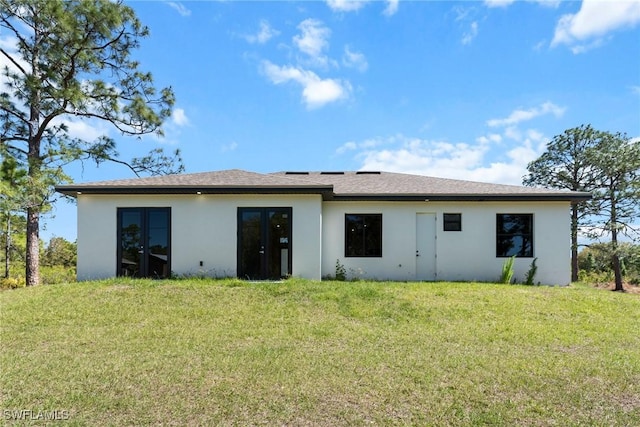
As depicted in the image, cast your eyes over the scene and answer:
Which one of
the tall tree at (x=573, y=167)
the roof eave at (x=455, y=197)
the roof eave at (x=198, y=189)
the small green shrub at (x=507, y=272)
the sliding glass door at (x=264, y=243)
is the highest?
the tall tree at (x=573, y=167)

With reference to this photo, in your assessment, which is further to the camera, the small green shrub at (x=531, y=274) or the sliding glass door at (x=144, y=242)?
the small green shrub at (x=531, y=274)

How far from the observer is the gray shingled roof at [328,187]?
10.2 metres

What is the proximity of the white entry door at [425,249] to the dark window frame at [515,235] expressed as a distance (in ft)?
7.01

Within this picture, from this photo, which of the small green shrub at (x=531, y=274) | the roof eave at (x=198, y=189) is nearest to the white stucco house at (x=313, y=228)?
the roof eave at (x=198, y=189)

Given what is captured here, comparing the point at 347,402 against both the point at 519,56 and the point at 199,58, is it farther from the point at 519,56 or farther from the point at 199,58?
the point at 199,58

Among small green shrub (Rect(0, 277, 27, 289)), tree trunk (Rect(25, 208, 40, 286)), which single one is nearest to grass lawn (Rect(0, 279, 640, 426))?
tree trunk (Rect(25, 208, 40, 286))

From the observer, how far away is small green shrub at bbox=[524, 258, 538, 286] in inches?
453

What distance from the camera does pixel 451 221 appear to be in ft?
39.2

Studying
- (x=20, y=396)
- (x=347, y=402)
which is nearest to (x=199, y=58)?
(x=20, y=396)

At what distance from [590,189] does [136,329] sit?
19.3m

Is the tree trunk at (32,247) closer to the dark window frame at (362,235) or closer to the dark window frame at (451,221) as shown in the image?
the dark window frame at (362,235)

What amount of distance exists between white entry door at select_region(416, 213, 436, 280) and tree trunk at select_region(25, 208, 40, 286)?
13478mm

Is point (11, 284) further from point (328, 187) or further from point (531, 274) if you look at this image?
point (531, 274)

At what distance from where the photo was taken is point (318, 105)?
48.7ft
